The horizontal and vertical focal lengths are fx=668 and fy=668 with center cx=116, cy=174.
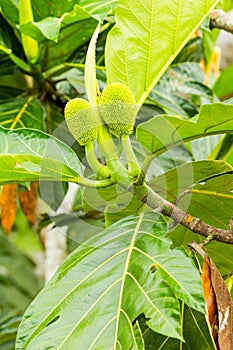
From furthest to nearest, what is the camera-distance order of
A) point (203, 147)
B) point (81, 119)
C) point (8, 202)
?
point (8, 202) → point (203, 147) → point (81, 119)

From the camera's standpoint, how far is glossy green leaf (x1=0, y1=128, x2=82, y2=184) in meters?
0.71

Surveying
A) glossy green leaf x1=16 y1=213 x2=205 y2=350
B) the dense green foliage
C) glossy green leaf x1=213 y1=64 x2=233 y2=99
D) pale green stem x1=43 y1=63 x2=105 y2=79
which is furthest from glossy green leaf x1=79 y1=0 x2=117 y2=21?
glossy green leaf x1=213 y1=64 x2=233 y2=99

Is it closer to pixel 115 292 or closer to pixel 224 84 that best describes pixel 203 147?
pixel 224 84

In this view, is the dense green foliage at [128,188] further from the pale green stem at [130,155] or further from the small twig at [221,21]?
the small twig at [221,21]

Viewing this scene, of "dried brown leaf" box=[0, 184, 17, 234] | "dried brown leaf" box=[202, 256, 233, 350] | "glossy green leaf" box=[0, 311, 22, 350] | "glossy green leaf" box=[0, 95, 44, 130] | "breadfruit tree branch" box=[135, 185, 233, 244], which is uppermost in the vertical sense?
"glossy green leaf" box=[0, 95, 44, 130]

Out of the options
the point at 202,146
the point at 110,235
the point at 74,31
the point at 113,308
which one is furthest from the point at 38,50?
the point at 113,308

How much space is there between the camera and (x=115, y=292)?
695 millimetres

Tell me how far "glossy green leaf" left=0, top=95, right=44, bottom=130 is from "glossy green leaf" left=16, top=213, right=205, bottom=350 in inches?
16.7

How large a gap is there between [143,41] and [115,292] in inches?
12.0

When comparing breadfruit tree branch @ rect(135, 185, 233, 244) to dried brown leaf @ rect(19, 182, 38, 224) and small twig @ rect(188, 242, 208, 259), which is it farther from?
dried brown leaf @ rect(19, 182, 38, 224)

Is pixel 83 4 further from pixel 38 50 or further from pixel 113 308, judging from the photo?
pixel 113 308

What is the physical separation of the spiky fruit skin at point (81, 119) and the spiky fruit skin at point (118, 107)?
15mm

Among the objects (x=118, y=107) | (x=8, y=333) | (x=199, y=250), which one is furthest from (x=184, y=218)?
(x=8, y=333)

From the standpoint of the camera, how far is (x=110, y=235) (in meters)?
0.77
